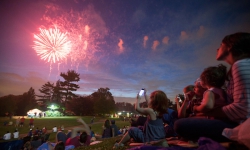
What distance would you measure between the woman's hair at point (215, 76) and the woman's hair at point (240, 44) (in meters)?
0.52

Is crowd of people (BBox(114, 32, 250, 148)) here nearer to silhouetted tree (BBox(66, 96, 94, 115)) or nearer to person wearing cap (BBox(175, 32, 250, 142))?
person wearing cap (BBox(175, 32, 250, 142))

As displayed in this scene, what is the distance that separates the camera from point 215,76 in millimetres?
2598

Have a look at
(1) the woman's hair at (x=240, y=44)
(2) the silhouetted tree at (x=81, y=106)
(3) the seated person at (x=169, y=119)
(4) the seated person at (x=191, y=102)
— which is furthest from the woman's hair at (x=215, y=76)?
(2) the silhouetted tree at (x=81, y=106)

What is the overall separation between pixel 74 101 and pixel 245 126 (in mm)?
87193

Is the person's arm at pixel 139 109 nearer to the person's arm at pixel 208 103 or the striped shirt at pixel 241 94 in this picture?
the person's arm at pixel 208 103

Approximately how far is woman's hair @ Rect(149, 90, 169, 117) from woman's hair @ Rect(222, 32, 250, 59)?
1.91 m

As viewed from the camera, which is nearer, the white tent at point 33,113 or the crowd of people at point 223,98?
the crowd of people at point 223,98

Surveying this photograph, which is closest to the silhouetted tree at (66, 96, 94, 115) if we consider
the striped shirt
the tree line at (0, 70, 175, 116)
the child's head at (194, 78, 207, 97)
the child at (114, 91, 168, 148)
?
the tree line at (0, 70, 175, 116)

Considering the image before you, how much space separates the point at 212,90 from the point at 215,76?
305 millimetres

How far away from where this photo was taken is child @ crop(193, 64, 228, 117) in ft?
7.54

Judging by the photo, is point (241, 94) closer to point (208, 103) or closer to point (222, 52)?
point (208, 103)

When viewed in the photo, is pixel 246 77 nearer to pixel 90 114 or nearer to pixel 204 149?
pixel 204 149

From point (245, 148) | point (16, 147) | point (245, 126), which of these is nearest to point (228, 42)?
point (245, 126)

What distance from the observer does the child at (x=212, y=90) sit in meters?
2.30
